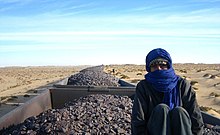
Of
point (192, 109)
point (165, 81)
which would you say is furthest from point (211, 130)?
point (165, 81)

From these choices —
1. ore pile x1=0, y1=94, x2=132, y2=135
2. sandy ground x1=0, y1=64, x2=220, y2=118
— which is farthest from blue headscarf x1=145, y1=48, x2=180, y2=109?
sandy ground x1=0, y1=64, x2=220, y2=118

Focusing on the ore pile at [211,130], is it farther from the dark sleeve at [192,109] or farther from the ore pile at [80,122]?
the dark sleeve at [192,109]

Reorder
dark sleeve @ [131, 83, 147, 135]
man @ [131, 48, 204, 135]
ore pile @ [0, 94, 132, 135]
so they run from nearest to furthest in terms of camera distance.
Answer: man @ [131, 48, 204, 135]
dark sleeve @ [131, 83, 147, 135]
ore pile @ [0, 94, 132, 135]

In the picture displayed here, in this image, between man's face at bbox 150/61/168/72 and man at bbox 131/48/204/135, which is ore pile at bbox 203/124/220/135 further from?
man's face at bbox 150/61/168/72

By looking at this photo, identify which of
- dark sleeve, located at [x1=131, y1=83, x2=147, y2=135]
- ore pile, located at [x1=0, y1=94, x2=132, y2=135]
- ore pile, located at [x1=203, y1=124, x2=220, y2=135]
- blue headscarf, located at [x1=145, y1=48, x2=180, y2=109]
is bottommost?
ore pile, located at [x1=203, y1=124, x2=220, y2=135]

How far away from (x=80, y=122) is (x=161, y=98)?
2720 mm

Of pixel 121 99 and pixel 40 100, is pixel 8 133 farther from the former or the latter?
pixel 121 99

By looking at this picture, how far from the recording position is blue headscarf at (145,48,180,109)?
4.14 meters

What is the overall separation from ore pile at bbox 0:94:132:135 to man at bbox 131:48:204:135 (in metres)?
2.08

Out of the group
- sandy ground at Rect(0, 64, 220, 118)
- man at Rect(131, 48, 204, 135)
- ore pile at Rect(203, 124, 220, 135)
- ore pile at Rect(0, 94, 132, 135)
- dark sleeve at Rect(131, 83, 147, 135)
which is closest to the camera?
man at Rect(131, 48, 204, 135)

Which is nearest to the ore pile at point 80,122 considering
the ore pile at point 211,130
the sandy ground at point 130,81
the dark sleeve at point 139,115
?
the ore pile at point 211,130

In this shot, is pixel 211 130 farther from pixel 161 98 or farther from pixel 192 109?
pixel 161 98

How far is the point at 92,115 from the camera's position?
712cm

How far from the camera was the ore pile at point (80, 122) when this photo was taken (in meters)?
6.23
